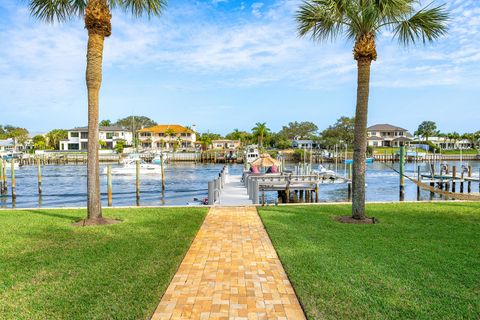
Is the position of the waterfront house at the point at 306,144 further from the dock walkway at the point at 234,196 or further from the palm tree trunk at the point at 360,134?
the palm tree trunk at the point at 360,134

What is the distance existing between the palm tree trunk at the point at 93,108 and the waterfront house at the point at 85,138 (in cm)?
8857

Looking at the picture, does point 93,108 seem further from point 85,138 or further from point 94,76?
point 85,138

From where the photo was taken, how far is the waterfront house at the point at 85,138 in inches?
3807

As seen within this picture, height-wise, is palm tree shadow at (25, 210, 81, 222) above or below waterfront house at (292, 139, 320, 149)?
below

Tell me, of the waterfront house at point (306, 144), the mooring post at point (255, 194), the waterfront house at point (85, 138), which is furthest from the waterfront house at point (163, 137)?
the mooring post at point (255, 194)

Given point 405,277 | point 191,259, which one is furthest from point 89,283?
point 405,277

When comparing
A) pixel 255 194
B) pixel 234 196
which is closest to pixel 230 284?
pixel 255 194

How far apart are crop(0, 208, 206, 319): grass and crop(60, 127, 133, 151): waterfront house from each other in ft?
295

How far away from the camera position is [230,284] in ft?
19.4

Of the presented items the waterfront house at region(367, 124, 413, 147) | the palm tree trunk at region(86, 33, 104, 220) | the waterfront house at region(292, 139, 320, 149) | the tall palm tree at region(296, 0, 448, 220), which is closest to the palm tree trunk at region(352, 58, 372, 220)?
the tall palm tree at region(296, 0, 448, 220)

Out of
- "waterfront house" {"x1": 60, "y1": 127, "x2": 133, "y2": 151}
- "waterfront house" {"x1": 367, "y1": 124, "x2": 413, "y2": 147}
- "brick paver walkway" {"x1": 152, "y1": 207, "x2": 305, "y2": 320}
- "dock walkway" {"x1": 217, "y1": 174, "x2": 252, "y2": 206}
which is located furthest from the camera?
"waterfront house" {"x1": 367, "y1": 124, "x2": 413, "y2": 147}

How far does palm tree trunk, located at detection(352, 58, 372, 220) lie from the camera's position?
36.5 feet

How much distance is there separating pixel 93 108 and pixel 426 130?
129839mm

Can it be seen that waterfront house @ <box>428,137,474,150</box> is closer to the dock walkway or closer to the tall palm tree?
the dock walkway
